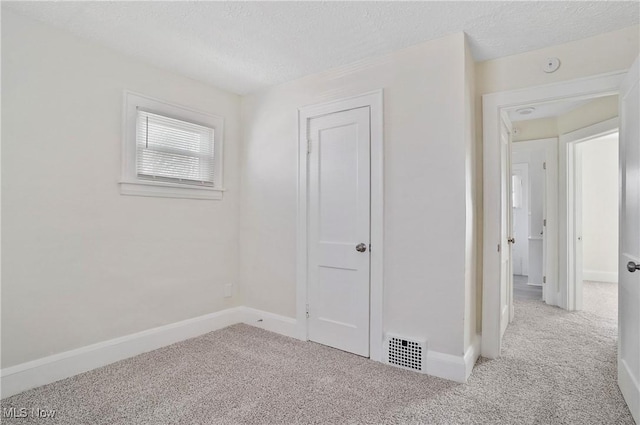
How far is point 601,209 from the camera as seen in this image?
5977mm

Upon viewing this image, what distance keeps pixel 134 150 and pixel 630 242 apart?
140 inches

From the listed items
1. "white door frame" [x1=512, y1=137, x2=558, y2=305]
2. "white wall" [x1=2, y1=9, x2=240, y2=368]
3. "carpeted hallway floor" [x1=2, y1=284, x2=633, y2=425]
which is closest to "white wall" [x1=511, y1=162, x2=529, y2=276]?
"white door frame" [x1=512, y1=137, x2=558, y2=305]

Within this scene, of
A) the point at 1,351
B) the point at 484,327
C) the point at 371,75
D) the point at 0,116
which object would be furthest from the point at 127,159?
the point at 484,327

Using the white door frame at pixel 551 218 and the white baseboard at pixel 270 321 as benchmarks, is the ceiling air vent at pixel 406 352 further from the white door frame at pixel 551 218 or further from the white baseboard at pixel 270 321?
the white door frame at pixel 551 218

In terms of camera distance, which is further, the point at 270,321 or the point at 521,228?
the point at 521,228

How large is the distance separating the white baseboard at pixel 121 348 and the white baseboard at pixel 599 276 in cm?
567

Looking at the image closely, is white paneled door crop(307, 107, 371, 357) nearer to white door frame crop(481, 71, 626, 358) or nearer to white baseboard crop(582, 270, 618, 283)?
white door frame crop(481, 71, 626, 358)

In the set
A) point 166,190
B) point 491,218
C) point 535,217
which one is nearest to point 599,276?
point 535,217

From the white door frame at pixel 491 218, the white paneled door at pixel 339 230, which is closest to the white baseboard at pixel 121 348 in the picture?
the white paneled door at pixel 339 230

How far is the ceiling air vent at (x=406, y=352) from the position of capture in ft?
8.05

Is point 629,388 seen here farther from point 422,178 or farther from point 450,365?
point 422,178

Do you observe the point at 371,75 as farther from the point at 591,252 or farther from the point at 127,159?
the point at 591,252

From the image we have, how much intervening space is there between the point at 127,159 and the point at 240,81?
4.21 feet

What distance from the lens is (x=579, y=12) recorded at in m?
2.06
